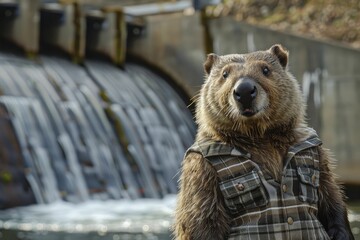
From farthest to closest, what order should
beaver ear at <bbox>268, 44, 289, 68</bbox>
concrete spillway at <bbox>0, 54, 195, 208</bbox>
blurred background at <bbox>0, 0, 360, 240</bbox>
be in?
concrete spillway at <bbox>0, 54, 195, 208</bbox>, blurred background at <bbox>0, 0, 360, 240</bbox>, beaver ear at <bbox>268, 44, 289, 68</bbox>

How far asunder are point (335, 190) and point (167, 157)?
456 inches

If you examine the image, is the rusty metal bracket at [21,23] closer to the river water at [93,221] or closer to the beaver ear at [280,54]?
the river water at [93,221]

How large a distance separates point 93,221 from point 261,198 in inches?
282

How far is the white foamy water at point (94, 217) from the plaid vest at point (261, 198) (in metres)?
6.09

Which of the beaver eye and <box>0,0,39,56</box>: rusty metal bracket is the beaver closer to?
the beaver eye

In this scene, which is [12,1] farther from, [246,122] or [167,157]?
[246,122]

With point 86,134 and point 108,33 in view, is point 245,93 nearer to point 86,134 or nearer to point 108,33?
point 86,134

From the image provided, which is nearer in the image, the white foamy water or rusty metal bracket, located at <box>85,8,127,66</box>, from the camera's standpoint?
the white foamy water

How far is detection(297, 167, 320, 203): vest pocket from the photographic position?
2.76 m

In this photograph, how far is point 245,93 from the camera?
8.85 ft

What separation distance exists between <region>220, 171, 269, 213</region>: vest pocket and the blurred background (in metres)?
5.59

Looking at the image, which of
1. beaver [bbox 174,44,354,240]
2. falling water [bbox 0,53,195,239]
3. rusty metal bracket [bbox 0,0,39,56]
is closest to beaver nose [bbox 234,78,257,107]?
beaver [bbox 174,44,354,240]

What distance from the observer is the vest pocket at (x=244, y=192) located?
2721 millimetres

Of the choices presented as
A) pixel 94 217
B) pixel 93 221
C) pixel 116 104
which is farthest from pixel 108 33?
pixel 93 221
